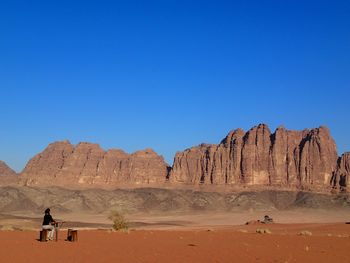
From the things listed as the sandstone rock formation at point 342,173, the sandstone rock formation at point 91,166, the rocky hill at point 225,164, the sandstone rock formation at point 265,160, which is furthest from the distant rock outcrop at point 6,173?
the sandstone rock formation at point 342,173

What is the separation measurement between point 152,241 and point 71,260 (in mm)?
7756

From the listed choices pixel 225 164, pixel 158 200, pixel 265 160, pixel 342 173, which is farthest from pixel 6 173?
pixel 342 173

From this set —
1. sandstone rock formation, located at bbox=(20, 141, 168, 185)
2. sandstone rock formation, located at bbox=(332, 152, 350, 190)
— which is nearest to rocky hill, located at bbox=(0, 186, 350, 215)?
sandstone rock formation, located at bbox=(332, 152, 350, 190)

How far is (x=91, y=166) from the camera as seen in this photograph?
16500 cm

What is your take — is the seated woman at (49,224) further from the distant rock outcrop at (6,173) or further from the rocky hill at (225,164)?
the distant rock outcrop at (6,173)

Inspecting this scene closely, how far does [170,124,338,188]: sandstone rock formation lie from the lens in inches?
5906

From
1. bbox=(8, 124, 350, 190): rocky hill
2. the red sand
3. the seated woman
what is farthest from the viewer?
bbox=(8, 124, 350, 190): rocky hill

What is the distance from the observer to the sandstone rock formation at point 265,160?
150000 mm

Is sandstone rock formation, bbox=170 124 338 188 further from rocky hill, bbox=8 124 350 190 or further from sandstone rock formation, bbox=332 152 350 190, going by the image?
sandstone rock formation, bbox=332 152 350 190

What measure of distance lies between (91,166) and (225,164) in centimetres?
4153

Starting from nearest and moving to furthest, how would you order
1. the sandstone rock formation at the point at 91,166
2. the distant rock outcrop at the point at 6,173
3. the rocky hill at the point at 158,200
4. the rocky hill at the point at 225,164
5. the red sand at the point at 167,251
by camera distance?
the red sand at the point at 167,251 < the rocky hill at the point at 158,200 < the rocky hill at the point at 225,164 < the sandstone rock formation at the point at 91,166 < the distant rock outcrop at the point at 6,173

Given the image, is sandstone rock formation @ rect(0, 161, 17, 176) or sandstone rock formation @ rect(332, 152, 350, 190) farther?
sandstone rock formation @ rect(0, 161, 17, 176)

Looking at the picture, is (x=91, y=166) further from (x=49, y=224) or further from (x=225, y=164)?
(x=49, y=224)

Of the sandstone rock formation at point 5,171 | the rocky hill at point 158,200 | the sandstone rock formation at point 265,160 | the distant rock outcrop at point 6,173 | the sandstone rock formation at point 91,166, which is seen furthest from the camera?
the sandstone rock formation at point 5,171
